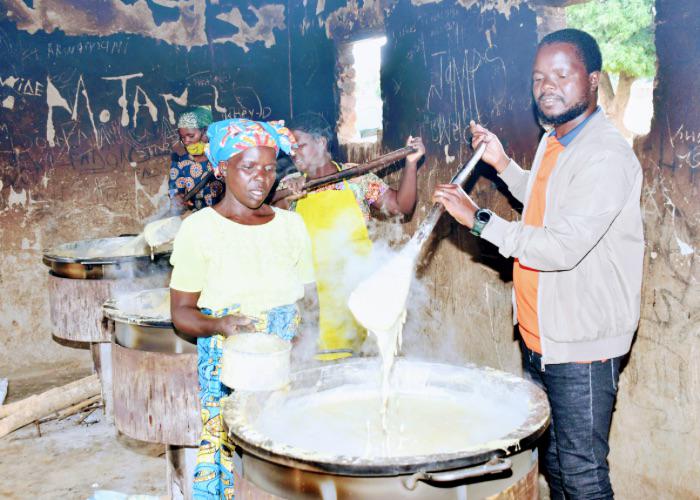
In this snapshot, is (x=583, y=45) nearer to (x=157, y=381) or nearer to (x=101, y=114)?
(x=157, y=381)

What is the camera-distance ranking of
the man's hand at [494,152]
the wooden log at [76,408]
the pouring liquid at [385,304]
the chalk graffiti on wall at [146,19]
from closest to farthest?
the pouring liquid at [385,304] → the man's hand at [494,152] → the wooden log at [76,408] → the chalk graffiti on wall at [146,19]

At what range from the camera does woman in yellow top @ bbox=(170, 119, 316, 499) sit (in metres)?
2.59

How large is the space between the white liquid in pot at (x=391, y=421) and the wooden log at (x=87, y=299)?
294 centimetres

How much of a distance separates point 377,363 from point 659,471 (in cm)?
177

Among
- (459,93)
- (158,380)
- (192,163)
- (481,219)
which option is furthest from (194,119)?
(481,219)

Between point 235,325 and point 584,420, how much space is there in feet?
4.65

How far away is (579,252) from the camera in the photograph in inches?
95.8

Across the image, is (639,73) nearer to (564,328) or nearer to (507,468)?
(564,328)

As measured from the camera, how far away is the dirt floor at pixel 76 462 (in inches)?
170

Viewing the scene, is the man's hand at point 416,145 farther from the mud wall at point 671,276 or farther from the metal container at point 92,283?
the metal container at point 92,283

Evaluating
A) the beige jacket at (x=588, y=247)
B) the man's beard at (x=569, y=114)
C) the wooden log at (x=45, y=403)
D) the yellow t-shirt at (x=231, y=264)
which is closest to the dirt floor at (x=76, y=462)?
the wooden log at (x=45, y=403)

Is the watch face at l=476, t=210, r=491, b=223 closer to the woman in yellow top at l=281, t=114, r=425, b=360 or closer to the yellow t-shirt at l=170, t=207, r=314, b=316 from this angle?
the yellow t-shirt at l=170, t=207, r=314, b=316

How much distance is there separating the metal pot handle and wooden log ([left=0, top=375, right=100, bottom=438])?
14.1ft

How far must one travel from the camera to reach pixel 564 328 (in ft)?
8.41
